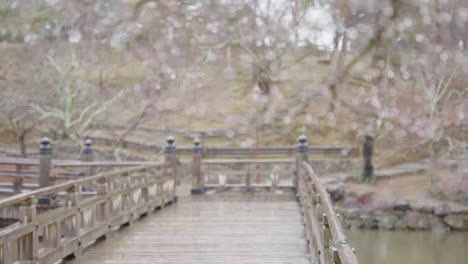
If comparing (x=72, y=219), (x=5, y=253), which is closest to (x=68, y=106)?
(x=72, y=219)

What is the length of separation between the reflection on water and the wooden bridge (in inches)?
148

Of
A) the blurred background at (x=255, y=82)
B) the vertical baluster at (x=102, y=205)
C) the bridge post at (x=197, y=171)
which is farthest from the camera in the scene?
the blurred background at (x=255, y=82)

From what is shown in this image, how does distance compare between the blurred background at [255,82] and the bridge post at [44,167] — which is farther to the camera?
the blurred background at [255,82]

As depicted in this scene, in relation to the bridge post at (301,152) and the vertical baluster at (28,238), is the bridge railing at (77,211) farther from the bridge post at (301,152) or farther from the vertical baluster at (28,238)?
the bridge post at (301,152)

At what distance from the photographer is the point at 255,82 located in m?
26.3

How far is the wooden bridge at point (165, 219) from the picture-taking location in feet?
16.5

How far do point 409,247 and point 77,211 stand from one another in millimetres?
11628

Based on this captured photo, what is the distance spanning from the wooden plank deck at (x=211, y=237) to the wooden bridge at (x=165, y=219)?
1 centimetres

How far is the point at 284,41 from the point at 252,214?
54.9 feet

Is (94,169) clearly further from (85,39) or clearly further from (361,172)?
(85,39)

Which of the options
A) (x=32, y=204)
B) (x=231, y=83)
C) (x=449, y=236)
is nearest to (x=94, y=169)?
(x=32, y=204)

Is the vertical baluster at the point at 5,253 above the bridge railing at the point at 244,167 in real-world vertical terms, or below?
below

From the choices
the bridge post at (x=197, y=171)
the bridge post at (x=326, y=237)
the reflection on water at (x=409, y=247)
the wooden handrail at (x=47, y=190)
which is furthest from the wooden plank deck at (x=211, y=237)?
the reflection on water at (x=409, y=247)

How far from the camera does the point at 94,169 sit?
11789mm
